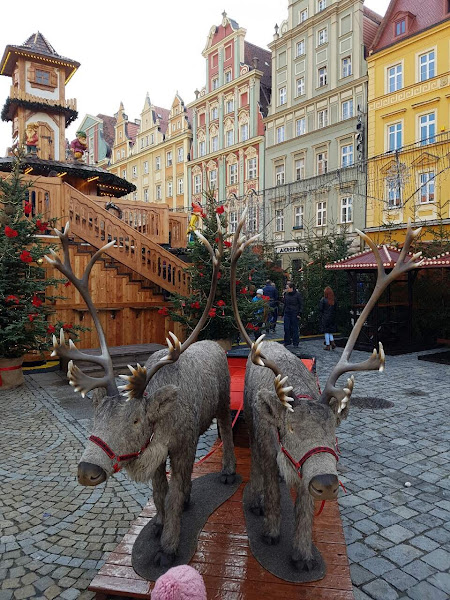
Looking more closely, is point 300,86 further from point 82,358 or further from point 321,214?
point 82,358

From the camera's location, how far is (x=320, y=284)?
15.2 m

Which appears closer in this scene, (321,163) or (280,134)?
(321,163)

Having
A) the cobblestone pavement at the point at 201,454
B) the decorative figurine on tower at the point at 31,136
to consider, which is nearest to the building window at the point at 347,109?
the decorative figurine on tower at the point at 31,136

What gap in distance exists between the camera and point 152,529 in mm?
3258

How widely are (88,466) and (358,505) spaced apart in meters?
2.80

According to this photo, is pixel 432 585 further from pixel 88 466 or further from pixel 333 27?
pixel 333 27

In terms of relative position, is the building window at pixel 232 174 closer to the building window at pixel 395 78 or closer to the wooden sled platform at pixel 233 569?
the building window at pixel 395 78

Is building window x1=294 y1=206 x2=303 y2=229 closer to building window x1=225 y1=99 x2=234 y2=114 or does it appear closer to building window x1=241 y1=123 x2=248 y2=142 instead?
building window x1=241 y1=123 x2=248 y2=142

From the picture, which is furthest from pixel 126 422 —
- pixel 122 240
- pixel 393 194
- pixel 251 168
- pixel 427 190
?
pixel 251 168

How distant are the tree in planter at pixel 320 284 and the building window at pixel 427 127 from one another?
32.1ft

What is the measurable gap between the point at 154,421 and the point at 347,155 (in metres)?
26.0

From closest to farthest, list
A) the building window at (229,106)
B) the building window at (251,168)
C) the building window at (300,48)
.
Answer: the building window at (300,48), the building window at (251,168), the building window at (229,106)

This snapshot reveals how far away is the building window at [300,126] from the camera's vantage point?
2814 cm

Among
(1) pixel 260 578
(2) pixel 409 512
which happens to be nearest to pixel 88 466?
(1) pixel 260 578
